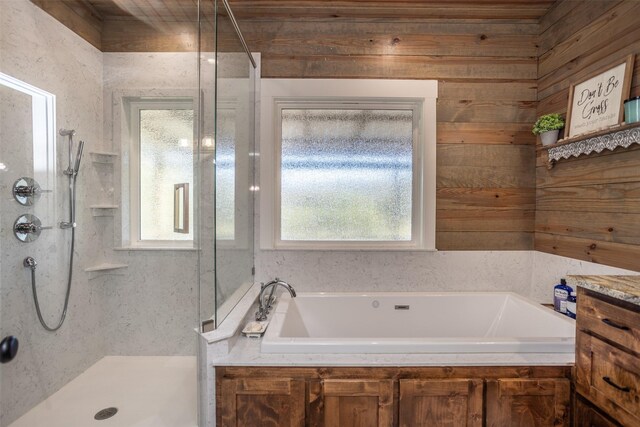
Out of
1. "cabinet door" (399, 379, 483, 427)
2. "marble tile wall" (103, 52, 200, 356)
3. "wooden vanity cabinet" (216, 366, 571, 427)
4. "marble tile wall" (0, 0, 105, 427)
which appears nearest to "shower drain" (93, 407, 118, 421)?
"marble tile wall" (0, 0, 105, 427)

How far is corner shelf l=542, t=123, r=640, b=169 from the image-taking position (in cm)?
140

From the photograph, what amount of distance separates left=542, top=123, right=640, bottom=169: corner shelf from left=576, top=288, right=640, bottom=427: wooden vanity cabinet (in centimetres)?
82

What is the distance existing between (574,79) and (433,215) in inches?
45.0

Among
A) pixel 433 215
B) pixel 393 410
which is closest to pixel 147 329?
pixel 393 410

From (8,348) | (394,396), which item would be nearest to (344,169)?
(394,396)

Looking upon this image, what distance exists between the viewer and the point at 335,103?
82.5 inches

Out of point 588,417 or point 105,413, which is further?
point 105,413

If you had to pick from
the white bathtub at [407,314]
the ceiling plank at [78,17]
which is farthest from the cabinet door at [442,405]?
the ceiling plank at [78,17]

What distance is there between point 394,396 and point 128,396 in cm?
A: 151

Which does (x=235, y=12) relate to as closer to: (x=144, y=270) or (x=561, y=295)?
(x=144, y=270)

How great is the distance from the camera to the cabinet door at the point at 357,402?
49.4 inches

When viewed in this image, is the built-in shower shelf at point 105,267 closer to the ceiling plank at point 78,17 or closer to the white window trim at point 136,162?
the white window trim at point 136,162

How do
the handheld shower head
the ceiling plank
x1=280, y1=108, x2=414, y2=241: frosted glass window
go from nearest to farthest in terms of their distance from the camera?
the ceiling plank < the handheld shower head < x1=280, y1=108, x2=414, y2=241: frosted glass window

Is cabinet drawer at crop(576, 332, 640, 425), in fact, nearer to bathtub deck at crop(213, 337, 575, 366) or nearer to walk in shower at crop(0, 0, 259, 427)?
bathtub deck at crop(213, 337, 575, 366)
